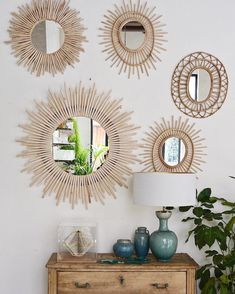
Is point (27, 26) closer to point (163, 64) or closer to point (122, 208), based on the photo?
point (163, 64)

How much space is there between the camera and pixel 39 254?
9.04ft

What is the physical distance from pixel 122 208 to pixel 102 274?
0.50 meters

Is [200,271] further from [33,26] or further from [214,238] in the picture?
[33,26]

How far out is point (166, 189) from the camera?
7.82 feet

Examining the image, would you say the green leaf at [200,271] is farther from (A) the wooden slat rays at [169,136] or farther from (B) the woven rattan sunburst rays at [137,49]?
(B) the woven rattan sunburst rays at [137,49]

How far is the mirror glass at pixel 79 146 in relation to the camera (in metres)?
2.76

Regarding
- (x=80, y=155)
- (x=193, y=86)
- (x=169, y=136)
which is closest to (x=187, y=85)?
(x=193, y=86)

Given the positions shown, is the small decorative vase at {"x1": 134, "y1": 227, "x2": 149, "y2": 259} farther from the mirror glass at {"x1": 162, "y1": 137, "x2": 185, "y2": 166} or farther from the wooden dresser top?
the mirror glass at {"x1": 162, "y1": 137, "x2": 185, "y2": 166}

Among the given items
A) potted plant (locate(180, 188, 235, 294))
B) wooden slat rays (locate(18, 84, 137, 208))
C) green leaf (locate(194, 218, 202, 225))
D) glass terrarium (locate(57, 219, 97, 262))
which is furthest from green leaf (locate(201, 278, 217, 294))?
wooden slat rays (locate(18, 84, 137, 208))

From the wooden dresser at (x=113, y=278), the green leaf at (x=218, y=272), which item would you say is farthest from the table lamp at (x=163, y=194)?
the green leaf at (x=218, y=272)

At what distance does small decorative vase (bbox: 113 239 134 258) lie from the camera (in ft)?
8.41

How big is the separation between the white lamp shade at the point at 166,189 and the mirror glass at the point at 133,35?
918 mm

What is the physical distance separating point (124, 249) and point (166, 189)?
484mm

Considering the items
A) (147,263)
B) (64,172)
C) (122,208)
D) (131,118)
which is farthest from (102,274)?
(131,118)
